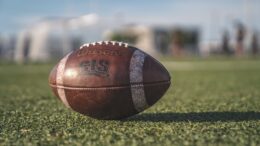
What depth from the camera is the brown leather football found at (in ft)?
11.4

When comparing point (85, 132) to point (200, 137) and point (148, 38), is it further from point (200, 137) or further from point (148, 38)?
point (148, 38)

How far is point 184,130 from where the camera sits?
10.9 ft

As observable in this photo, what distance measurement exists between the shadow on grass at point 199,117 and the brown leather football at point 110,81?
374 millimetres

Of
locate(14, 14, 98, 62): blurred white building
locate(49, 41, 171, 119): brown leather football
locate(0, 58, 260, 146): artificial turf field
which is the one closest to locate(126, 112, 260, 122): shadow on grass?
locate(0, 58, 260, 146): artificial turf field

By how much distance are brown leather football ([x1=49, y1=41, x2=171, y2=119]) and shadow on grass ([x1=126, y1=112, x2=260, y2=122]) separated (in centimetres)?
37

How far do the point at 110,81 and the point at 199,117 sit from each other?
987 mm

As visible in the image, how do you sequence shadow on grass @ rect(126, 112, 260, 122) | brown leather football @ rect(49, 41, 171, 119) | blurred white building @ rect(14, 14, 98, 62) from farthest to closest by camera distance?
blurred white building @ rect(14, 14, 98, 62), shadow on grass @ rect(126, 112, 260, 122), brown leather football @ rect(49, 41, 171, 119)

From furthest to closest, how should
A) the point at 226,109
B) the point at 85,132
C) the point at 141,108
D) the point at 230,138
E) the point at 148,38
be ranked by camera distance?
the point at 148,38 → the point at 226,109 → the point at 141,108 → the point at 85,132 → the point at 230,138

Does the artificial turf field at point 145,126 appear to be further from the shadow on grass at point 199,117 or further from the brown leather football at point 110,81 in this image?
the brown leather football at point 110,81

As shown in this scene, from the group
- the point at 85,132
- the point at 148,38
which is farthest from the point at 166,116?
the point at 148,38

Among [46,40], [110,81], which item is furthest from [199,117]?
[46,40]

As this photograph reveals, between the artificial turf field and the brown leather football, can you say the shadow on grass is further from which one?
the brown leather football

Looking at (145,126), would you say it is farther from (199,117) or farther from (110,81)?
(199,117)

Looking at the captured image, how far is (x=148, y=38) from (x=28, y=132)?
78.2 metres
